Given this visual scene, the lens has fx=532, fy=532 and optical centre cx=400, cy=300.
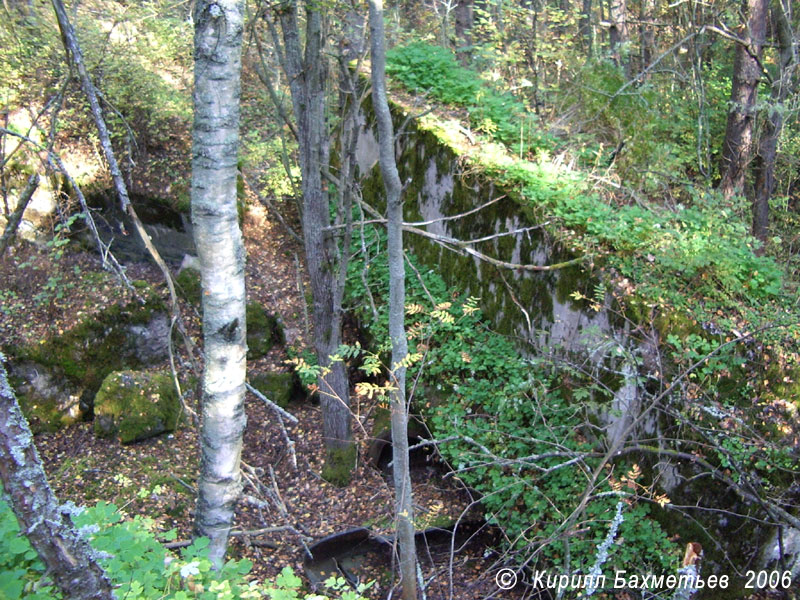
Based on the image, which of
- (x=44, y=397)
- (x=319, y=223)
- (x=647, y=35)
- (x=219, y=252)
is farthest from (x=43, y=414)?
(x=647, y=35)

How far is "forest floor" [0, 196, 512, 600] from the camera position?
17.5 feet

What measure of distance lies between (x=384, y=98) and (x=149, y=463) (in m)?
5.21

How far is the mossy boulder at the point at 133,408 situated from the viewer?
6.68 meters

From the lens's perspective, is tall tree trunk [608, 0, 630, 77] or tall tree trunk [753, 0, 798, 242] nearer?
tall tree trunk [753, 0, 798, 242]

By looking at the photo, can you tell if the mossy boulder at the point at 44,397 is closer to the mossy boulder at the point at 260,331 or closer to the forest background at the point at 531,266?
the forest background at the point at 531,266

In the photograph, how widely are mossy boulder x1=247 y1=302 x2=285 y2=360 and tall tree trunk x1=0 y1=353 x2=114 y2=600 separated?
583 centimetres

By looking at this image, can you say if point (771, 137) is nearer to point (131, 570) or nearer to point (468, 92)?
point (468, 92)

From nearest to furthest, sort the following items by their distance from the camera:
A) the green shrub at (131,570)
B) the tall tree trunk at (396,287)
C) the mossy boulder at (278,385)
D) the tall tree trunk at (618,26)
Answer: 1. the green shrub at (131,570)
2. the tall tree trunk at (396,287)
3. the mossy boulder at (278,385)
4. the tall tree trunk at (618,26)

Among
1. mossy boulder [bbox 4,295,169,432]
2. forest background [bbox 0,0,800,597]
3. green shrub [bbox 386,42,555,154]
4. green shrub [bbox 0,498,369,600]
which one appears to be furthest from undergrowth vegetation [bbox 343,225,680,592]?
mossy boulder [bbox 4,295,169,432]

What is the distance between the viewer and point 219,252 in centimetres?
273

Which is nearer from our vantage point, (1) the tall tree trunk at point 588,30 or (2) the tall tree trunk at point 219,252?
(2) the tall tree trunk at point 219,252

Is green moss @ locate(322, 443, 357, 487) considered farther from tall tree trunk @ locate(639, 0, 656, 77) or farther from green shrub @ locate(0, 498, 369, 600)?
tall tree trunk @ locate(639, 0, 656, 77)

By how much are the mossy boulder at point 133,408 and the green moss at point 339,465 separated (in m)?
2.07

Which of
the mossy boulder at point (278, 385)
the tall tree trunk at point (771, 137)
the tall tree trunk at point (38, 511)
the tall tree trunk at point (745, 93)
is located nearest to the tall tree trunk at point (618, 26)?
the tall tree trunk at point (771, 137)
